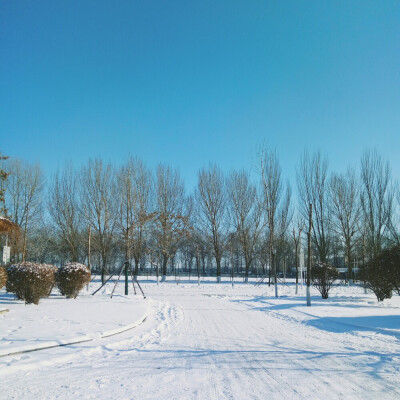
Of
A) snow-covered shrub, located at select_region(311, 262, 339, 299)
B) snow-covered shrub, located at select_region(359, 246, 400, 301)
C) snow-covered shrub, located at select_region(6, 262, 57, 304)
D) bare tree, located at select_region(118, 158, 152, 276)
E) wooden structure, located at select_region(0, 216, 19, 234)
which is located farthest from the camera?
bare tree, located at select_region(118, 158, 152, 276)

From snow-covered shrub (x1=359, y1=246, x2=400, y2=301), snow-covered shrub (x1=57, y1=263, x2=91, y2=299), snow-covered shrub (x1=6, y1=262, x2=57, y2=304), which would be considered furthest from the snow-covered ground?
snow-covered shrub (x1=359, y1=246, x2=400, y2=301)

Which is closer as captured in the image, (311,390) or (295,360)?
(311,390)

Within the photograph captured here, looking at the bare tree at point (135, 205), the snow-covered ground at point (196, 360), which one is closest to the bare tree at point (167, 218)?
the bare tree at point (135, 205)

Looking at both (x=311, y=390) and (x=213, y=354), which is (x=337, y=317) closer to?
(x=213, y=354)

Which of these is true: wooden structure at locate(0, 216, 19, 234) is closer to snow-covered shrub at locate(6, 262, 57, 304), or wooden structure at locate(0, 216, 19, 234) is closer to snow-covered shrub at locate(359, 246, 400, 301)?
snow-covered shrub at locate(6, 262, 57, 304)

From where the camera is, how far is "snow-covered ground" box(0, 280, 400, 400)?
12.9 feet

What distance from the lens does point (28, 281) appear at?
1252 cm

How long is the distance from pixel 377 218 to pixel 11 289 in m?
28.1

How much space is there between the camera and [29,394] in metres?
3.77

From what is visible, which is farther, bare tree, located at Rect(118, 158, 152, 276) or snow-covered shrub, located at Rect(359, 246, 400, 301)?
bare tree, located at Rect(118, 158, 152, 276)

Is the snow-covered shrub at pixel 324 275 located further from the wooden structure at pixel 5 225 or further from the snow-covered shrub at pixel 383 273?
the wooden structure at pixel 5 225

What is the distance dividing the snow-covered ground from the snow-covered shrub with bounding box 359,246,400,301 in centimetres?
653

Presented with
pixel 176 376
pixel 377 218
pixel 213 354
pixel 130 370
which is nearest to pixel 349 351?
pixel 213 354

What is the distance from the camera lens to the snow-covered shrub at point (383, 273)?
1487cm
